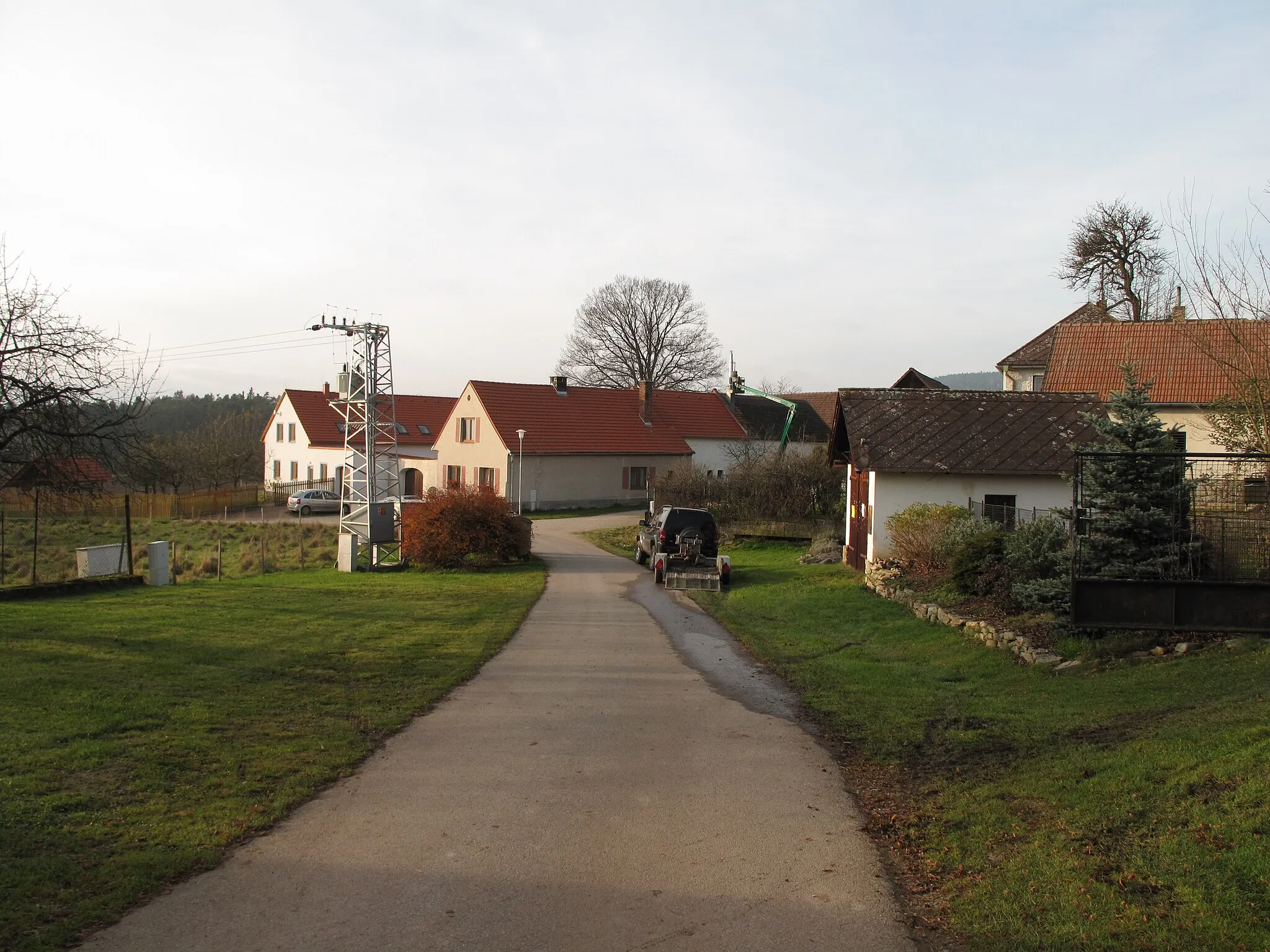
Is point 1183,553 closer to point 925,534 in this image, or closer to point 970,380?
point 925,534

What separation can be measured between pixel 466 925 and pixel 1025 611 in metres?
10.9

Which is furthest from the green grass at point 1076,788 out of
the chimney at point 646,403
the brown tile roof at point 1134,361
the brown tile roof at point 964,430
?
the chimney at point 646,403

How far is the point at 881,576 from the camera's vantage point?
67.8 ft

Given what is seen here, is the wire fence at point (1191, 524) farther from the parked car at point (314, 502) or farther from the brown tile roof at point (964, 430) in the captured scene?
the parked car at point (314, 502)

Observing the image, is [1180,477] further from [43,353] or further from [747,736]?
[43,353]

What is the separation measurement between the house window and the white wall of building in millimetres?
103

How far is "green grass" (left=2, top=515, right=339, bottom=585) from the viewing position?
28.5 m

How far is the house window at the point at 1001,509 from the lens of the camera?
66.3ft

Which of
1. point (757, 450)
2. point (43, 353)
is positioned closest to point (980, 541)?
point (43, 353)

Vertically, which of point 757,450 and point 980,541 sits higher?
point 757,450

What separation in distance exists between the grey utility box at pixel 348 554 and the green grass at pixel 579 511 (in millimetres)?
17317

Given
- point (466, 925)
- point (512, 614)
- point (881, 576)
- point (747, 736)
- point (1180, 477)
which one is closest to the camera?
point (466, 925)

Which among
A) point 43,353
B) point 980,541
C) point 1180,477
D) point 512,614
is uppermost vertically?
point 43,353

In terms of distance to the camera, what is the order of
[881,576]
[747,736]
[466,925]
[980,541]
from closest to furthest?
[466,925] → [747,736] → [980,541] → [881,576]
